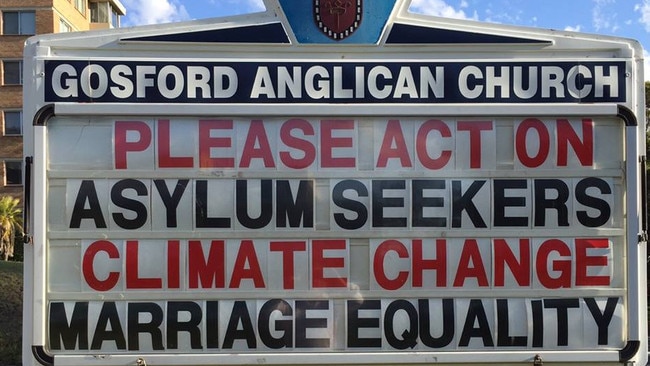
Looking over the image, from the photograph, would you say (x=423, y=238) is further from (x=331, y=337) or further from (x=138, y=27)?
(x=138, y=27)

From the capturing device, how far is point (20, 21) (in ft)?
93.4

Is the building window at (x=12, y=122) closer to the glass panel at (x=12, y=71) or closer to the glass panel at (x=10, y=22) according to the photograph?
the glass panel at (x=12, y=71)

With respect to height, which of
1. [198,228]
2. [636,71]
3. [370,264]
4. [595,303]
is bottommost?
[595,303]

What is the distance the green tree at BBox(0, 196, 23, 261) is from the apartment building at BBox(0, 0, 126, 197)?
3461 millimetres

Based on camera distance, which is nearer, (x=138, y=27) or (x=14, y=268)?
(x=138, y=27)

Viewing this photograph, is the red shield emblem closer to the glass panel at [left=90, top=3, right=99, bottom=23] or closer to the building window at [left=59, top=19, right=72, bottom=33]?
the building window at [left=59, top=19, right=72, bottom=33]

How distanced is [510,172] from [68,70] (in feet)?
7.02

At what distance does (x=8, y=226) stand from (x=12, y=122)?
655cm

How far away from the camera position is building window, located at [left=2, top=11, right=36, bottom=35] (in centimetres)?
2845

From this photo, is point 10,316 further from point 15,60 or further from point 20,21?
point 20,21

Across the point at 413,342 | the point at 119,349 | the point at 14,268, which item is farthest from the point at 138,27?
the point at 14,268

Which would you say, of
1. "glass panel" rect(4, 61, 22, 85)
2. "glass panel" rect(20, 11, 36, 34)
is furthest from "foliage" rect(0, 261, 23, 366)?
"glass panel" rect(20, 11, 36, 34)

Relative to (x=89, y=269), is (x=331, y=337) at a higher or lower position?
lower

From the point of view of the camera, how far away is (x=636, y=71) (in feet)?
9.49
